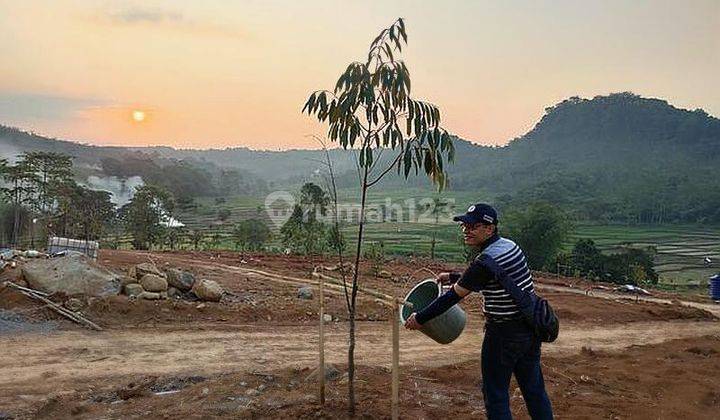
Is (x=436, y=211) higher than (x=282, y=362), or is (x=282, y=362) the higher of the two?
(x=436, y=211)

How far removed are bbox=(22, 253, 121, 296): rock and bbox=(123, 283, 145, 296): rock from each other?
0.15m

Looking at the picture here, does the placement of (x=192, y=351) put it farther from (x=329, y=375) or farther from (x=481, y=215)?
(x=481, y=215)

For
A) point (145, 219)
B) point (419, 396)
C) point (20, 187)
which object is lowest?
point (419, 396)

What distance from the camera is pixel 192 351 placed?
7.13m

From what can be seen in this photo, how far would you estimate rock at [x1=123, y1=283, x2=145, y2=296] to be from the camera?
9.38m

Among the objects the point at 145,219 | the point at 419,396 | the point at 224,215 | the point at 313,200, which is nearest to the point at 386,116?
the point at 419,396

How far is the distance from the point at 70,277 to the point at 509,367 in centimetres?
795

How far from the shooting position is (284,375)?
572 centimetres

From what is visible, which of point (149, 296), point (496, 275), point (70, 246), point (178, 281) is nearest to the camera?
point (496, 275)

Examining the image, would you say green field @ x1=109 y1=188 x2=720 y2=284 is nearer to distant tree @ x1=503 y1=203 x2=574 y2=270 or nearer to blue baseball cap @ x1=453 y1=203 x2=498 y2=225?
distant tree @ x1=503 y1=203 x2=574 y2=270

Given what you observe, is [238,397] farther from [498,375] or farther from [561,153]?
[561,153]

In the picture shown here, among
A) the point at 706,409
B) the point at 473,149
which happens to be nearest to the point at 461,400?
the point at 706,409

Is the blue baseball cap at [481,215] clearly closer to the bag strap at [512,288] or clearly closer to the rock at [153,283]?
the bag strap at [512,288]

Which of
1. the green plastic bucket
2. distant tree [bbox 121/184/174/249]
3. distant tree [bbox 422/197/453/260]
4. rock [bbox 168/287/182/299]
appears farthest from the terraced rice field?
the green plastic bucket
